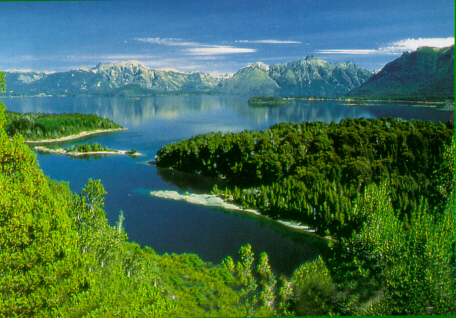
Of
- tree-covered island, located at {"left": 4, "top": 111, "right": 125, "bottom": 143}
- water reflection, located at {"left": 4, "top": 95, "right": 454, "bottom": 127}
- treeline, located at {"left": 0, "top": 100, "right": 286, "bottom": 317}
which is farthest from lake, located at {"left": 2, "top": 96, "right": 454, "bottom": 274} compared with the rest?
treeline, located at {"left": 0, "top": 100, "right": 286, "bottom": 317}

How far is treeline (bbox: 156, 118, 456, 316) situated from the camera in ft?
13.5

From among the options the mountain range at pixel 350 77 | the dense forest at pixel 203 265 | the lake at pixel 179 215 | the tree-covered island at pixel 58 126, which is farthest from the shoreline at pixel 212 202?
the tree-covered island at pixel 58 126

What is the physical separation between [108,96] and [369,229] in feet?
71.6

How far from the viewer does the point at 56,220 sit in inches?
127

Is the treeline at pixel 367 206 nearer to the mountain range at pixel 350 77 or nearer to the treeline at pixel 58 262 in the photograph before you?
the mountain range at pixel 350 77

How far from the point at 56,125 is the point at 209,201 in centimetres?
645

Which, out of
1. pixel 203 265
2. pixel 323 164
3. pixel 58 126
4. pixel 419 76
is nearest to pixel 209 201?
pixel 203 265

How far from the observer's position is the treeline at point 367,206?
161 inches

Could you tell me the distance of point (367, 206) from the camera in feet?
16.4

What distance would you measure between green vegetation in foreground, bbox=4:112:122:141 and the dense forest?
2811 millimetres

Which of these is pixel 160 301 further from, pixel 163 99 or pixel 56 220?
pixel 163 99

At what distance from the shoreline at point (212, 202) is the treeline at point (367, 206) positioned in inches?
9.8

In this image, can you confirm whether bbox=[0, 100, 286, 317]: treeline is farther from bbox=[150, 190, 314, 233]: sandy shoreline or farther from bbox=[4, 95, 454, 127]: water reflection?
bbox=[4, 95, 454, 127]: water reflection

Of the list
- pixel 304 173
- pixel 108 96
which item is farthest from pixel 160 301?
pixel 108 96
